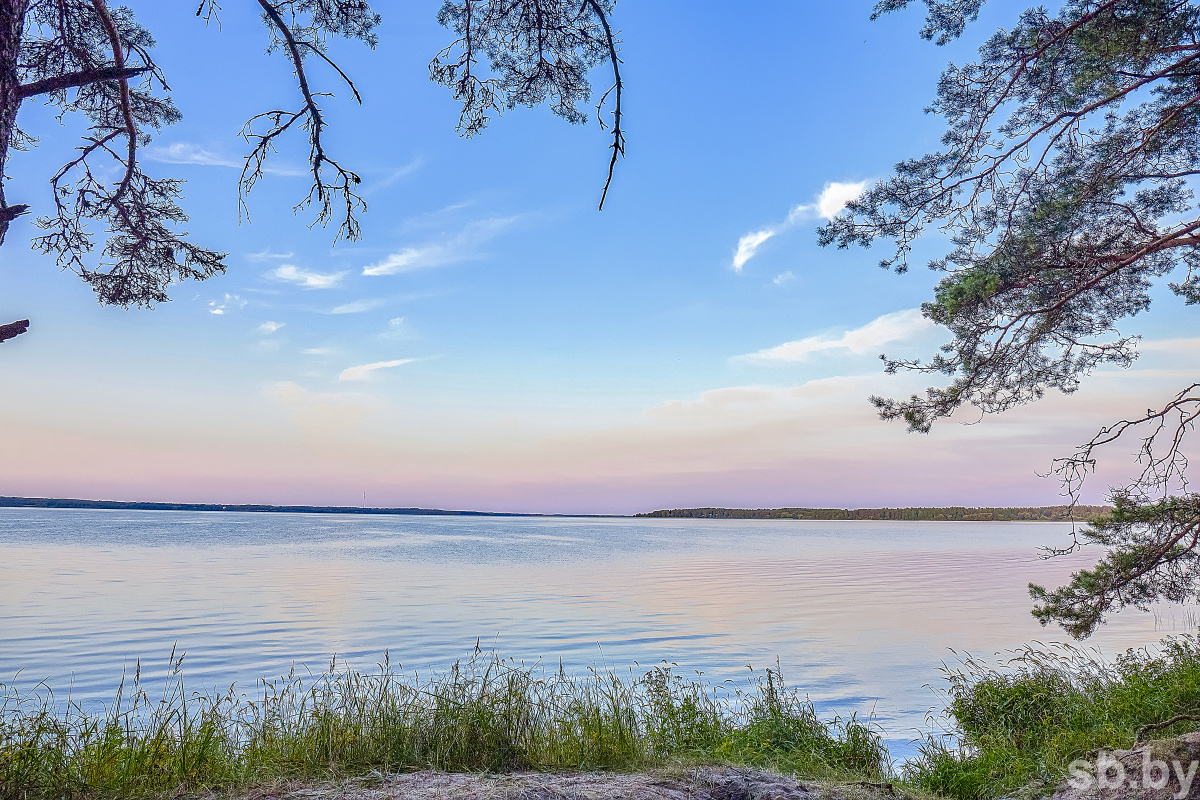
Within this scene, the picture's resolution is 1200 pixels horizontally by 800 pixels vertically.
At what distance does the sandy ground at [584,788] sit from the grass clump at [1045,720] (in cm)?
153

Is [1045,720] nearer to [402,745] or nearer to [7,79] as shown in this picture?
[402,745]

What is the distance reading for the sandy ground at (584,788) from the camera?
13.6 feet

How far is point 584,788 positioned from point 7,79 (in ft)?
17.6

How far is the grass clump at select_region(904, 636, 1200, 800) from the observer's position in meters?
5.81

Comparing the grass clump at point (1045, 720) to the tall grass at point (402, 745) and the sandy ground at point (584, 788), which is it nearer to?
the tall grass at point (402, 745)

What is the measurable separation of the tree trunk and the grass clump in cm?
772

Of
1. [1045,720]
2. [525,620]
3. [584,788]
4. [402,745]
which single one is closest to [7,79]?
[402,745]

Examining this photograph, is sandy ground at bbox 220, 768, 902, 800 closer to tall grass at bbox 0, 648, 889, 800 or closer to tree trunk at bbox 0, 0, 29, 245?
tall grass at bbox 0, 648, 889, 800

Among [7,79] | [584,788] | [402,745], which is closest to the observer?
[7,79]

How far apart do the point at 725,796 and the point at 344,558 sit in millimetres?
43600

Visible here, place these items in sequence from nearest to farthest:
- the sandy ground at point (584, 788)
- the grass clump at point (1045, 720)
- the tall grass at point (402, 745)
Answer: the sandy ground at point (584, 788) → the tall grass at point (402, 745) → the grass clump at point (1045, 720)

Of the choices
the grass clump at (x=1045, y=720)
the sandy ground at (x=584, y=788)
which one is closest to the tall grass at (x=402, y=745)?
the sandy ground at (x=584, y=788)

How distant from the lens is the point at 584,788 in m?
4.29

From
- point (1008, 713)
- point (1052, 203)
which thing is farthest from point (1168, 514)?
point (1052, 203)
